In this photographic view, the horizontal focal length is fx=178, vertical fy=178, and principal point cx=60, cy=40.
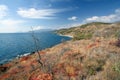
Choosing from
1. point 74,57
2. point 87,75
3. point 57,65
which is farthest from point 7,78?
point 87,75

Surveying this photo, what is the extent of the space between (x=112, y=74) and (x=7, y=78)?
13489 millimetres

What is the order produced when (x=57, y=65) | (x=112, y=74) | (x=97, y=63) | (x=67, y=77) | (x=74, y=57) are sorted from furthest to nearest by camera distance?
(x=74, y=57) → (x=57, y=65) → (x=97, y=63) → (x=67, y=77) → (x=112, y=74)

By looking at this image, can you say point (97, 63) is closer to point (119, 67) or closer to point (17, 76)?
point (119, 67)

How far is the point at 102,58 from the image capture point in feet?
66.4

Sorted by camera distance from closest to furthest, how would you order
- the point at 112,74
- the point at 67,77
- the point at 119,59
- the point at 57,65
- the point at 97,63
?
the point at 112,74 < the point at 67,77 < the point at 119,59 < the point at 97,63 < the point at 57,65

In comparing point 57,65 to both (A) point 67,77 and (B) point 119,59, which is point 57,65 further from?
(B) point 119,59

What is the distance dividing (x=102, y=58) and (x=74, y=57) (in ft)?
14.5

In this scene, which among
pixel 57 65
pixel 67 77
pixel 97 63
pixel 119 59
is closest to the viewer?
pixel 67 77

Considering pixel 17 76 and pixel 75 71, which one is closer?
pixel 75 71

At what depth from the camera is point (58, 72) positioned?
18.9 meters

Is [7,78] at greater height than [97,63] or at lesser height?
lesser

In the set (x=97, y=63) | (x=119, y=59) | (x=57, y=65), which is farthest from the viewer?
(x=57, y=65)

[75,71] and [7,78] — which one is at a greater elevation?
[75,71]

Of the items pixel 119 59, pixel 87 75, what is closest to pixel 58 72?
pixel 87 75
